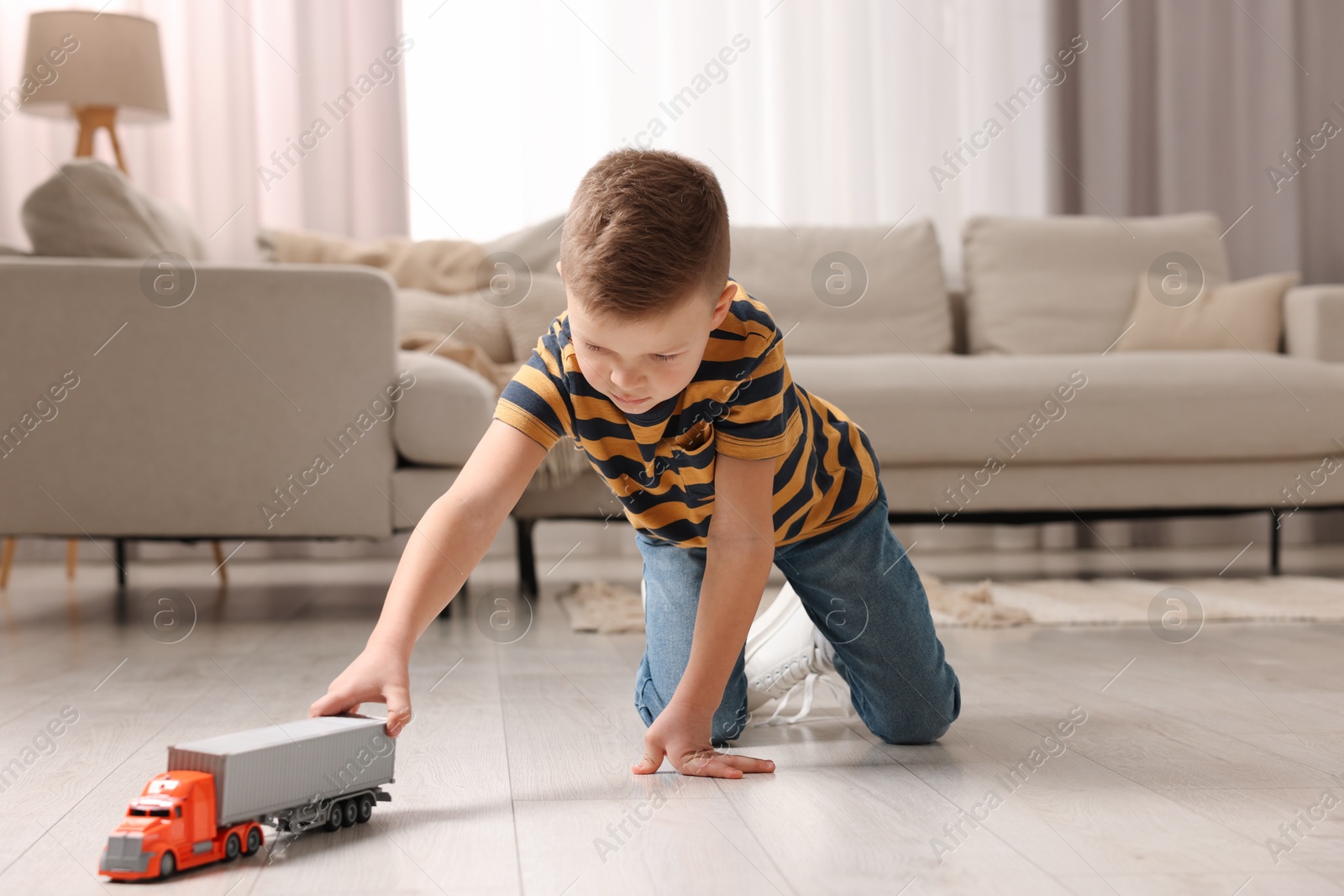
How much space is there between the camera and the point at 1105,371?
2391mm

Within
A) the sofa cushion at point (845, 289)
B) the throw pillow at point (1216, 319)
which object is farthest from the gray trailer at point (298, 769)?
the throw pillow at point (1216, 319)

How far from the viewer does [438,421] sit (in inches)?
78.9

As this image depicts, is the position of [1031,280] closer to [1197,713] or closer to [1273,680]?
[1273,680]

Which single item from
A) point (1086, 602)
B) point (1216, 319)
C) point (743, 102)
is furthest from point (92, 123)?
point (1216, 319)

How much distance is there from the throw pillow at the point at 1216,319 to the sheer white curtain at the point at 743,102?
0.90 metres

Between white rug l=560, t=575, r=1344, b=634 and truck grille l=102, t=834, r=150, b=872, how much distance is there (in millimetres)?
1187

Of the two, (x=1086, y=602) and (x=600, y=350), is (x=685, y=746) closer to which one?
(x=600, y=350)

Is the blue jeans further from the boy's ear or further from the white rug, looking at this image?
the white rug

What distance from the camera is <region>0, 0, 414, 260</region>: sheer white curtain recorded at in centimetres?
349

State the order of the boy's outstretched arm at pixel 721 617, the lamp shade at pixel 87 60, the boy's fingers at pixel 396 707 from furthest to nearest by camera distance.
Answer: the lamp shade at pixel 87 60, the boy's outstretched arm at pixel 721 617, the boy's fingers at pixel 396 707

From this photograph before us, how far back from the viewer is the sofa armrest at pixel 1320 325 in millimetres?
2664

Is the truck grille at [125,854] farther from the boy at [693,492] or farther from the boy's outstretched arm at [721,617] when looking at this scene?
the boy's outstretched arm at [721,617]

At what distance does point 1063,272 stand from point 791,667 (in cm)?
221

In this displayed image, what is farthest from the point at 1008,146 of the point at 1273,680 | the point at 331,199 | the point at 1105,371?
the point at 1273,680
